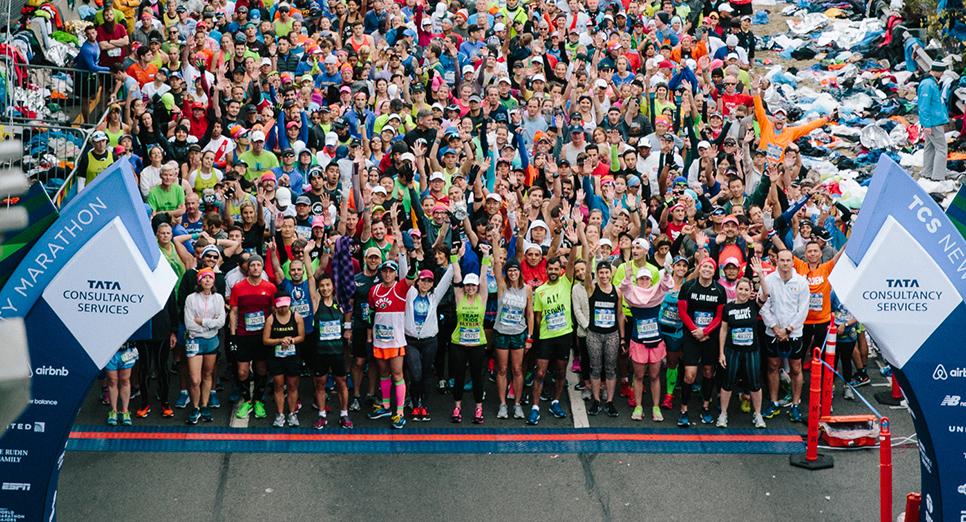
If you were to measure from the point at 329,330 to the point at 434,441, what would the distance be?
1611 mm

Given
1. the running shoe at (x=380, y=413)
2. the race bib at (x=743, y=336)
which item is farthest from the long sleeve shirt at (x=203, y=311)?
the race bib at (x=743, y=336)

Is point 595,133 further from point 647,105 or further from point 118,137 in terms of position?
point 118,137

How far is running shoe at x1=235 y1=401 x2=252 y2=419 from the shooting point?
44.7 ft

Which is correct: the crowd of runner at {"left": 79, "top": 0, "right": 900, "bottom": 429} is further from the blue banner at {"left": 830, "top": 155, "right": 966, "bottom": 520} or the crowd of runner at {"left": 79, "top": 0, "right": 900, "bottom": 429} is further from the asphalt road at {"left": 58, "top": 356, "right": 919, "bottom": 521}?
the blue banner at {"left": 830, "top": 155, "right": 966, "bottom": 520}

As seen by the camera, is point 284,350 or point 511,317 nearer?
point 284,350

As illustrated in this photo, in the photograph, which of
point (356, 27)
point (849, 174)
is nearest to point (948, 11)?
point (849, 174)

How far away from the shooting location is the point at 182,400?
13812mm

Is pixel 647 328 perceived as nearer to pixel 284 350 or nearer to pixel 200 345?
pixel 284 350

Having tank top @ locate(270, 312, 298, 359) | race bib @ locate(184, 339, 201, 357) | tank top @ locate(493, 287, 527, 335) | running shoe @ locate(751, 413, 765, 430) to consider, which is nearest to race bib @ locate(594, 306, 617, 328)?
tank top @ locate(493, 287, 527, 335)

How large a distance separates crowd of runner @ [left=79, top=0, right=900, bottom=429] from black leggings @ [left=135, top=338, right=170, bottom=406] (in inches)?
0.9

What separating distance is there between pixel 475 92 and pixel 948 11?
9419 millimetres

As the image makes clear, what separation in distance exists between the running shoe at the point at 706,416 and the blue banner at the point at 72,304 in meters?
6.71

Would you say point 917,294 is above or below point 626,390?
above

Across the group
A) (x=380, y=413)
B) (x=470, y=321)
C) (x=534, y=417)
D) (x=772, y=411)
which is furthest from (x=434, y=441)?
(x=772, y=411)
